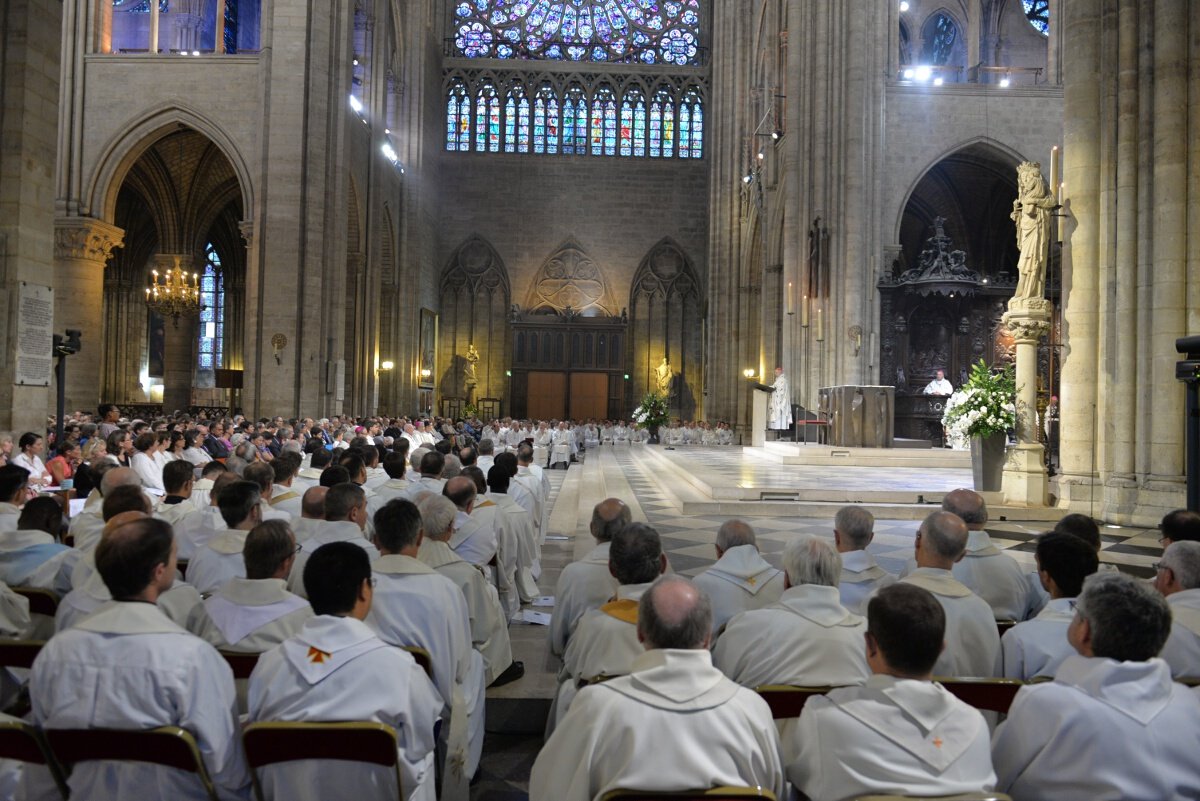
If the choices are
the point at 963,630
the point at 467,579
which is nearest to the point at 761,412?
the point at 467,579

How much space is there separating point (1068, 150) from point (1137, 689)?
32.9 feet

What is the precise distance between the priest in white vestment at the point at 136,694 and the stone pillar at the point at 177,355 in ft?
79.5

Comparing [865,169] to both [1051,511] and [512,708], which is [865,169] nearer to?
[1051,511]

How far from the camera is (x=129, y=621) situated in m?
2.69

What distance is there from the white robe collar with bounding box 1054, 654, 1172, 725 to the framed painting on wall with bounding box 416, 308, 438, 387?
3124 cm

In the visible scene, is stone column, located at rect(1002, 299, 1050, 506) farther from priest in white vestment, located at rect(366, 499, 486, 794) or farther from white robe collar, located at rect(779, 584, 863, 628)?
priest in white vestment, located at rect(366, 499, 486, 794)

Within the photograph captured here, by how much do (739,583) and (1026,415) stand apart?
8.07m

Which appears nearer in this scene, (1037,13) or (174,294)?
(174,294)

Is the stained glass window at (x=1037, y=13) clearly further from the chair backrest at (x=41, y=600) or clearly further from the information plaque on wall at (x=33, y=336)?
the chair backrest at (x=41, y=600)

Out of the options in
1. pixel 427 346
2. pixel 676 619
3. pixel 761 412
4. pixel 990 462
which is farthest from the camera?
pixel 427 346

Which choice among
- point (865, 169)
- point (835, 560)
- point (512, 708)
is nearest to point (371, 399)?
point (865, 169)

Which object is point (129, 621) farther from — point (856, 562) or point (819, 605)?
point (856, 562)

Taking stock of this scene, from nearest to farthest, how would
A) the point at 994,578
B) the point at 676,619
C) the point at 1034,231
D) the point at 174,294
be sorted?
1. the point at 676,619
2. the point at 994,578
3. the point at 1034,231
4. the point at 174,294

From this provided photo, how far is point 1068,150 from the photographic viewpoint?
35.4 ft
